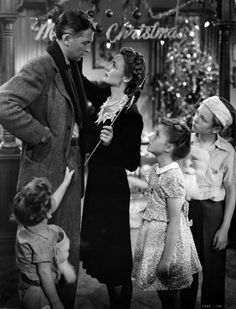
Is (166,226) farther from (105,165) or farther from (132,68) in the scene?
(132,68)

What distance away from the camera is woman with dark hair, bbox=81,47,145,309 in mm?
2029

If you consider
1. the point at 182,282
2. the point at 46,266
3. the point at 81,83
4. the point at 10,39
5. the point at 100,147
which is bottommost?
the point at 182,282

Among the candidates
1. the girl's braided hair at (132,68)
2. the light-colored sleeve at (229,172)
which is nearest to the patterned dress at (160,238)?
the light-colored sleeve at (229,172)

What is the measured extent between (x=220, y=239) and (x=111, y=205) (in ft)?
1.67

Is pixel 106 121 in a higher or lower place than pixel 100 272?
higher

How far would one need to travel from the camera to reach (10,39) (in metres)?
2.54

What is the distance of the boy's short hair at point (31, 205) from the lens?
183cm

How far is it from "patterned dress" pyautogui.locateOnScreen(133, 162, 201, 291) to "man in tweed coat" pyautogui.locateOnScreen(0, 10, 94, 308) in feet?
1.01

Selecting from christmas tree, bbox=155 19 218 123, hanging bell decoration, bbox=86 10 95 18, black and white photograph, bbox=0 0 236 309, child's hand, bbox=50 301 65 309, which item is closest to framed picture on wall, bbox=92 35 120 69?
black and white photograph, bbox=0 0 236 309

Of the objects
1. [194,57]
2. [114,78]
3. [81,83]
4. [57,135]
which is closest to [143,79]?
[114,78]

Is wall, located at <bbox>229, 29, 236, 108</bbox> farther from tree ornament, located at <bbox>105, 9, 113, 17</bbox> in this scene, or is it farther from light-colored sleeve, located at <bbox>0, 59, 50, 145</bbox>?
light-colored sleeve, located at <bbox>0, 59, 50, 145</bbox>

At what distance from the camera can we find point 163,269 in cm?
213

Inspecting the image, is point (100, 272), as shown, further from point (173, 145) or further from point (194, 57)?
point (194, 57)

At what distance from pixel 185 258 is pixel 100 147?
1.92ft
